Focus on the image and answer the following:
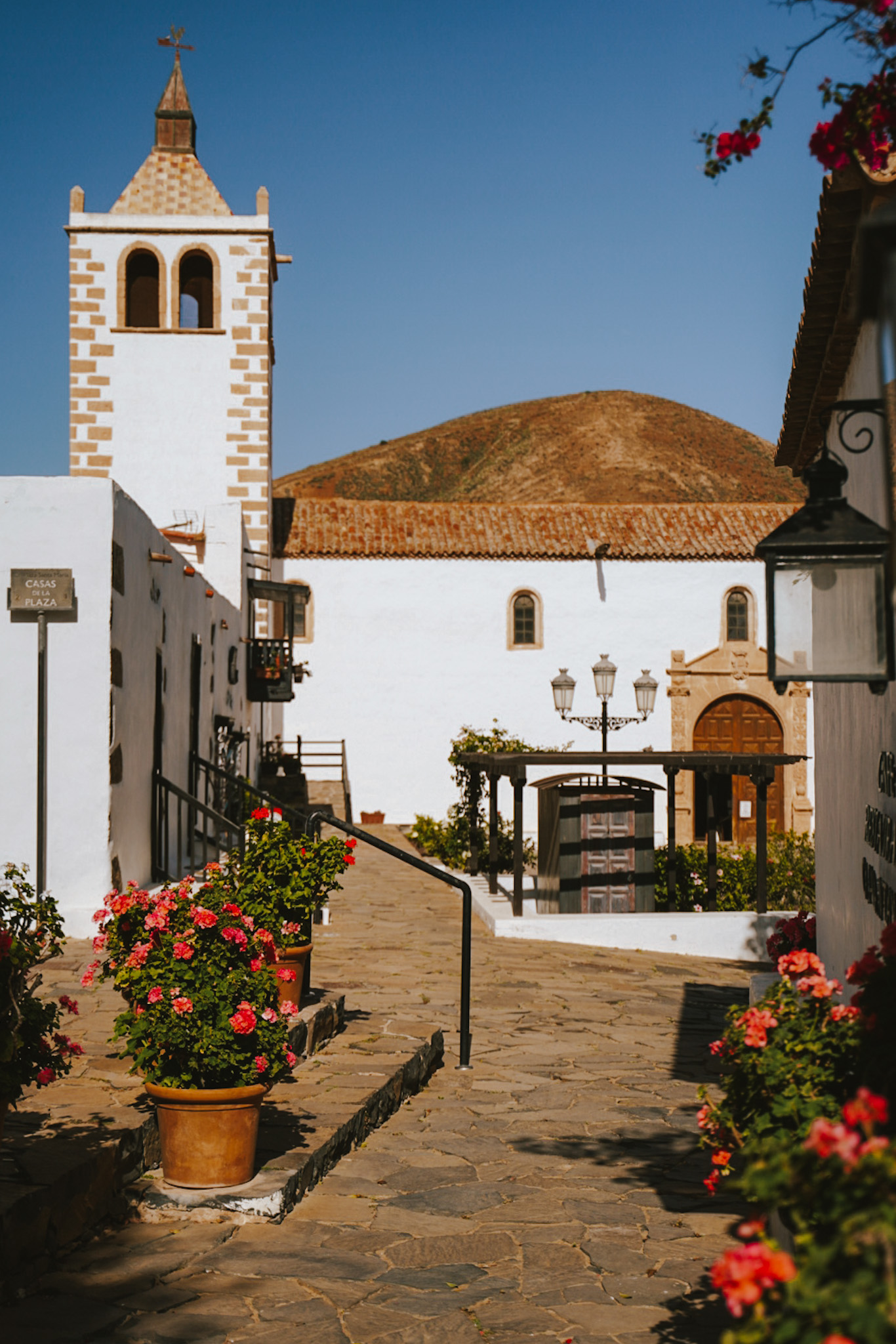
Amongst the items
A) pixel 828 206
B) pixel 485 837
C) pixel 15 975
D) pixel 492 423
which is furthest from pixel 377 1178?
pixel 492 423

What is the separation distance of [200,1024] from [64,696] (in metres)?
5.34

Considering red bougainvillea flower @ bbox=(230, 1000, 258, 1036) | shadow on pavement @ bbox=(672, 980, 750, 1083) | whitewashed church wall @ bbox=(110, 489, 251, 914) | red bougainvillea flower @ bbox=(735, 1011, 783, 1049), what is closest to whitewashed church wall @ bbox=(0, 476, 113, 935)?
whitewashed church wall @ bbox=(110, 489, 251, 914)

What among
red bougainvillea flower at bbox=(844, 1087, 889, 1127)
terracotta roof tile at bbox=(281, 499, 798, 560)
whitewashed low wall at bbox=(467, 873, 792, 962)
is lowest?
whitewashed low wall at bbox=(467, 873, 792, 962)

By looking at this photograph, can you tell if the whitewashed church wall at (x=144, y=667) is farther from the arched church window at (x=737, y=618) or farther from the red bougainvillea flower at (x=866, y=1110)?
the arched church window at (x=737, y=618)

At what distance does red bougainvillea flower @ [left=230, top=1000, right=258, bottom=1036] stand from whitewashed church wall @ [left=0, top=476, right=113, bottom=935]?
517 cm

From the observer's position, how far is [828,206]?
4688 millimetres

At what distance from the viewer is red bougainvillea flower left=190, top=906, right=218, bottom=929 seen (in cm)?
430

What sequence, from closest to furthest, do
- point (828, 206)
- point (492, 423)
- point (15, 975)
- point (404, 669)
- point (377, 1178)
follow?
point (15, 975) → point (828, 206) → point (377, 1178) → point (404, 669) → point (492, 423)

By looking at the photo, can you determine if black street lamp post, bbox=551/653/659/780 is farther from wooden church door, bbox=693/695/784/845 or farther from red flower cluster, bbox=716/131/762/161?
red flower cluster, bbox=716/131/762/161

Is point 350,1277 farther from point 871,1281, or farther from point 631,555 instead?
point 631,555

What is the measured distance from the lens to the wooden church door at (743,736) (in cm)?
2605

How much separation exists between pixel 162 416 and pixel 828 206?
1887 centimetres

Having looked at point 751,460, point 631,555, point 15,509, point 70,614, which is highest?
point 751,460

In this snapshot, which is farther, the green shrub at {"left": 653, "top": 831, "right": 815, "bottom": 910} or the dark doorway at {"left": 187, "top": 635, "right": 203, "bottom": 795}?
the green shrub at {"left": 653, "top": 831, "right": 815, "bottom": 910}
